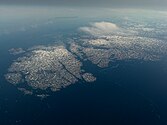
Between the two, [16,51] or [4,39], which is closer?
[16,51]

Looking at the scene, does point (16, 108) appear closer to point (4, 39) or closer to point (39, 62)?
point (39, 62)

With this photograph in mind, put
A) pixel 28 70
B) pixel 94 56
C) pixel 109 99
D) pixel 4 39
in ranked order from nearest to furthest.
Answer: pixel 109 99 → pixel 28 70 → pixel 94 56 → pixel 4 39

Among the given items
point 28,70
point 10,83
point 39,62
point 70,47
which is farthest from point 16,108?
point 70,47

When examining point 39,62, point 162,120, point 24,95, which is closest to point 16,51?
point 39,62

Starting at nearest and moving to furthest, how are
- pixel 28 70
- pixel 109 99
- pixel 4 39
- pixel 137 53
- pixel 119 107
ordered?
1. pixel 119 107
2. pixel 109 99
3. pixel 28 70
4. pixel 137 53
5. pixel 4 39

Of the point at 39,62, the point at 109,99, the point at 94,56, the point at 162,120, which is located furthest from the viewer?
the point at 94,56

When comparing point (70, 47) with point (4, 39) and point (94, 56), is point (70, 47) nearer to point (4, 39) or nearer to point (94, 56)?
point (94, 56)
